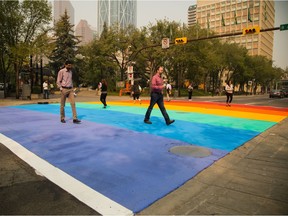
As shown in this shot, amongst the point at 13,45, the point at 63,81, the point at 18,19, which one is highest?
the point at 18,19

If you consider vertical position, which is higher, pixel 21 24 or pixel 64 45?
pixel 64 45

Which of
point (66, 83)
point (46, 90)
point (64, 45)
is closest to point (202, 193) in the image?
point (66, 83)

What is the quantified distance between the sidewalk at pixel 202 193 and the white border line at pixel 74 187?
10 cm

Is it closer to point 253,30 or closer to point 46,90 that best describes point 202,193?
point 253,30

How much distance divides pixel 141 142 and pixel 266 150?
279 cm

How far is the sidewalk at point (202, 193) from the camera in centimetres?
268

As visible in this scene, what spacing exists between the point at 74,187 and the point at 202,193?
5.54 ft

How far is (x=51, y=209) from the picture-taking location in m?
2.64

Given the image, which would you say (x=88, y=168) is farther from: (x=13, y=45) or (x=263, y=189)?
(x=13, y=45)

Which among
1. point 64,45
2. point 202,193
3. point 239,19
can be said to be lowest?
point 202,193

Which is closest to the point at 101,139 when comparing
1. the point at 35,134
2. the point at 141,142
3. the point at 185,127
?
the point at 141,142

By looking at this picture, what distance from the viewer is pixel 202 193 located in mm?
3148

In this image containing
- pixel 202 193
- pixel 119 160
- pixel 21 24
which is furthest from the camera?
pixel 21 24

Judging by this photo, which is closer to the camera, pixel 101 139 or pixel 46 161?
pixel 46 161
